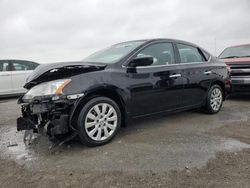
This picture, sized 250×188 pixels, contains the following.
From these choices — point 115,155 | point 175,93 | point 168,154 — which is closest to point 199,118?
point 175,93

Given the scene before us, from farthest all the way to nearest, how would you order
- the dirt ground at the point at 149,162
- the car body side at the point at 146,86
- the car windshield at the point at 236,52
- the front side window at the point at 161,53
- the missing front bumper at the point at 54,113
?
1. the car windshield at the point at 236,52
2. the front side window at the point at 161,53
3. the car body side at the point at 146,86
4. the missing front bumper at the point at 54,113
5. the dirt ground at the point at 149,162

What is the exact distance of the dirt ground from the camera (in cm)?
290

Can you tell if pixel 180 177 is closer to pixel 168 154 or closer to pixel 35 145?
pixel 168 154

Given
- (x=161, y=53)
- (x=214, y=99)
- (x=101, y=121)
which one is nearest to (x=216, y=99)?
(x=214, y=99)

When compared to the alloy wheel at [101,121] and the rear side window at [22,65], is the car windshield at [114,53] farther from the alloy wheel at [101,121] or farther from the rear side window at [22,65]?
the rear side window at [22,65]

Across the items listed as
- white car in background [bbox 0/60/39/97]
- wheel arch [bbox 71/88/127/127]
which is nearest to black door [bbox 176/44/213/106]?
wheel arch [bbox 71/88/127/127]

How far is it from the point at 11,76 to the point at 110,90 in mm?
6353

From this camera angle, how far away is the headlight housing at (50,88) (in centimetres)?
362

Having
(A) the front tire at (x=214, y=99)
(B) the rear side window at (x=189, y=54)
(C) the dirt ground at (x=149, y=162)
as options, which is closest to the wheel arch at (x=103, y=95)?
(C) the dirt ground at (x=149, y=162)

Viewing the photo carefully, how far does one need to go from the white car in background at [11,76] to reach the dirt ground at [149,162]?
185 inches

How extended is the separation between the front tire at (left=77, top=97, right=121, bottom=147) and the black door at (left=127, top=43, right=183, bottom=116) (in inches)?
14.7

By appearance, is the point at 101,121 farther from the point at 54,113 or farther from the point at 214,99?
the point at 214,99

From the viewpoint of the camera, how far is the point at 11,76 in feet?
30.3

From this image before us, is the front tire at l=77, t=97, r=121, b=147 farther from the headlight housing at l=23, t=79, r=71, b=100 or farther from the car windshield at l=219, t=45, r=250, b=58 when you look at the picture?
the car windshield at l=219, t=45, r=250, b=58
